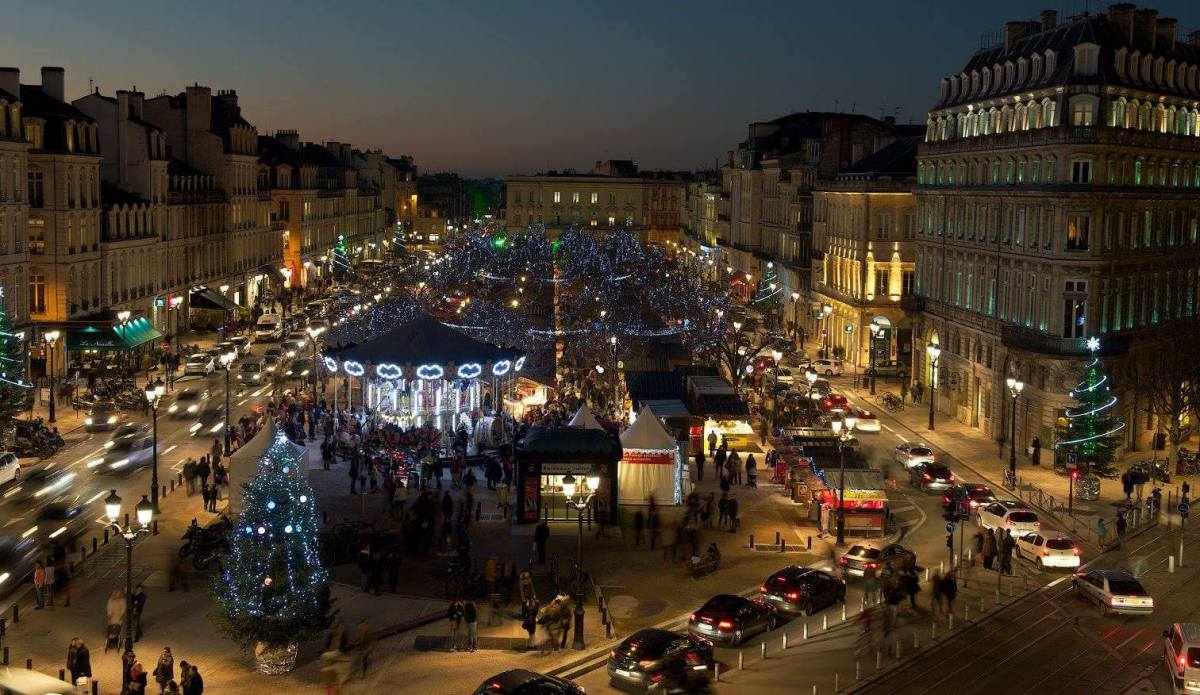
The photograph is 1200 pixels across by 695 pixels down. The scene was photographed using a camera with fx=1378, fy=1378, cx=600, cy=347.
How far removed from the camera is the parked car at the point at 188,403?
190 ft

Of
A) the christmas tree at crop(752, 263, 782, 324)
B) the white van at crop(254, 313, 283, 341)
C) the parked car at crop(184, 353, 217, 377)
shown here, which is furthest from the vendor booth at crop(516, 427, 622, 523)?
the christmas tree at crop(752, 263, 782, 324)

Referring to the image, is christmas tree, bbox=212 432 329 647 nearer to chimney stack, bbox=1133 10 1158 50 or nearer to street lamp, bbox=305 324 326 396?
street lamp, bbox=305 324 326 396

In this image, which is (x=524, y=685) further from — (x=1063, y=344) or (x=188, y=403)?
(x=188, y=403)

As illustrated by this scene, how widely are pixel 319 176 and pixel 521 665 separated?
115272 mm

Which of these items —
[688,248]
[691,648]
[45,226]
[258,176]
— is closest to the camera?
[691,648]

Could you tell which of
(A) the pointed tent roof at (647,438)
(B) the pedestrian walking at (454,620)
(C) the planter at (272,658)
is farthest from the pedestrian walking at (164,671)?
(A) the pointed tent roof at (647,438)

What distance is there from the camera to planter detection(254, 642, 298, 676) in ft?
88.0

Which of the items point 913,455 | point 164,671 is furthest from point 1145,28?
point 164,671

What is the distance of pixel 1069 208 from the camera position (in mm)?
50531

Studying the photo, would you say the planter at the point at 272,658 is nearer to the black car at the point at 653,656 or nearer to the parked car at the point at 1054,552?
the black car at the point at 653,656

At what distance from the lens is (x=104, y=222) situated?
234 ft

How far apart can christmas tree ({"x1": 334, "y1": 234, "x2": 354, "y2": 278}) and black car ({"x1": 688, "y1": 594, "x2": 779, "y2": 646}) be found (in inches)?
4127

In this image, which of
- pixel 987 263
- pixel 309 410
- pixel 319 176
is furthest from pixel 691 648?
pixel 319 176

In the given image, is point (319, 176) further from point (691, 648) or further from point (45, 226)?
point (691, 648)
